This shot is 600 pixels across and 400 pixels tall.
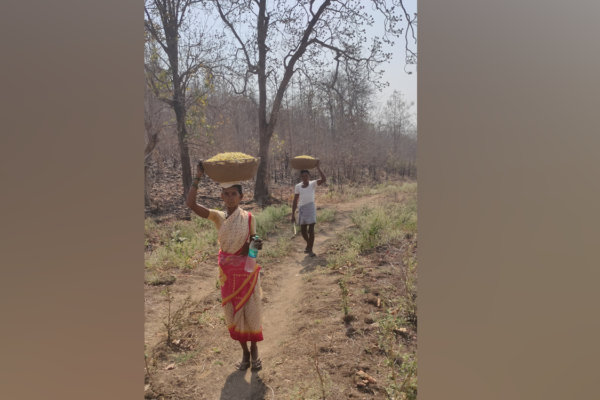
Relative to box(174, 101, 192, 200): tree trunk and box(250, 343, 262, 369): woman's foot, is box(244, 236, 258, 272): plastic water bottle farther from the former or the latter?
box(174, 101, 192, 200): tree trunk

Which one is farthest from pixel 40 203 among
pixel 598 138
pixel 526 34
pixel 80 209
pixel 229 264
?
pixel 598 138

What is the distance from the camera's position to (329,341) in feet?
12.7

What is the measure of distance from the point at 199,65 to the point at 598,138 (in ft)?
30.0

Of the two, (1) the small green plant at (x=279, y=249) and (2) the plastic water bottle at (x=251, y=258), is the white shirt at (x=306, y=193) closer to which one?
(1) the small green plant at (x=279, y=249)

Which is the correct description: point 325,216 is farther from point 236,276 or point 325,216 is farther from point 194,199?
point 194,199

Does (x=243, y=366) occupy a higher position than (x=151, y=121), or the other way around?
(x=151, y=121)

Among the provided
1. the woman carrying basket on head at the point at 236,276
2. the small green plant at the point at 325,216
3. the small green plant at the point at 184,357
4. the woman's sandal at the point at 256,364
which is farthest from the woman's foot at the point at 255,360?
the small green plant at the point at 325,216

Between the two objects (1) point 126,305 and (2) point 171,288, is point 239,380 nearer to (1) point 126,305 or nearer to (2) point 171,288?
(1) point 126,305

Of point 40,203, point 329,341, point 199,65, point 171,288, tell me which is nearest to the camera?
point 40,203

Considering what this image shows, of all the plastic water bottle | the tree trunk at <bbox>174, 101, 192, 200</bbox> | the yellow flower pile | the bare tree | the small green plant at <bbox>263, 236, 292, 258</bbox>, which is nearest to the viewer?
the yellow flower pile

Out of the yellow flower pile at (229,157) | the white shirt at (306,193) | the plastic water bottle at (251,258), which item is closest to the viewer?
the yellow flower pile at (229,157)

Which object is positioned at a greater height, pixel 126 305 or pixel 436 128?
pixel 436 128

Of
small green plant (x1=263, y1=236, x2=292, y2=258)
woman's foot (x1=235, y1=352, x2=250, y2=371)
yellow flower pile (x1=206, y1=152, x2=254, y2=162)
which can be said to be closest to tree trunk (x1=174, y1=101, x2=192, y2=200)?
small green plant (x1=263, y1=236, x2=292, y2=258)

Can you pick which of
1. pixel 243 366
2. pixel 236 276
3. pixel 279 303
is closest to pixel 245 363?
pixel 243 366
